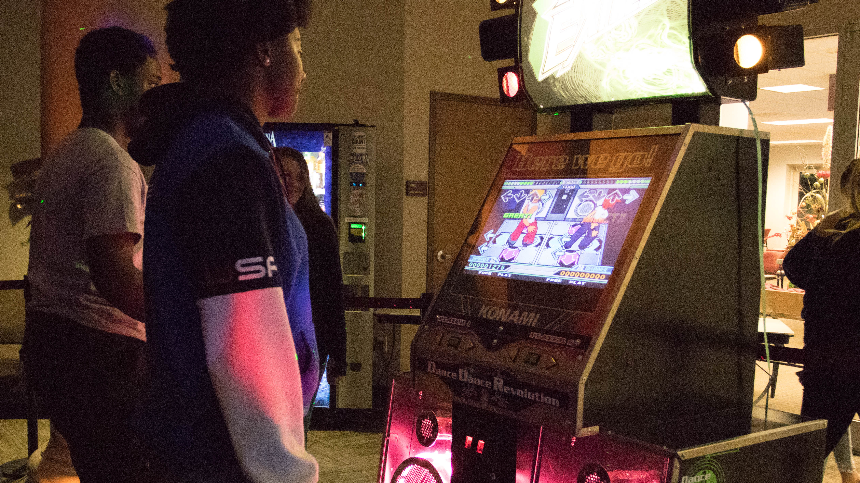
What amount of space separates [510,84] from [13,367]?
11.5ft

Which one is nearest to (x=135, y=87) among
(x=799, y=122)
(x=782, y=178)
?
(x=799, y=122)

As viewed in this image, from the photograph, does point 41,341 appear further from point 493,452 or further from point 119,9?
point 119,9

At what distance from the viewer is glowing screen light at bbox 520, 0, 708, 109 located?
5.72 feet

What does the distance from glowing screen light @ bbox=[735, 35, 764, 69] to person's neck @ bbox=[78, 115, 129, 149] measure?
1.57 meters

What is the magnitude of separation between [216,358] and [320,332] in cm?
212

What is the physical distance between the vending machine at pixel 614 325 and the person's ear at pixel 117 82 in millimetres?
1029

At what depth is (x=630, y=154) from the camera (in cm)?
171

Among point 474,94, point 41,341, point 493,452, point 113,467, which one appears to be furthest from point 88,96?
point 474,94

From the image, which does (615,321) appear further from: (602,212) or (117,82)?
(117,82)

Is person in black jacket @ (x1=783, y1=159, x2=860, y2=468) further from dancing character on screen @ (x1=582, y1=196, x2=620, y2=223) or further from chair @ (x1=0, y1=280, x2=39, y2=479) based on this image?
chair @ (x1=0, y1=280, x2=39, y2=479)

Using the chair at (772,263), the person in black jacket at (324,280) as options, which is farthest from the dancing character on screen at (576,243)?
the chair at (772,263)

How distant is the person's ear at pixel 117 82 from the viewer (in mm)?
1909

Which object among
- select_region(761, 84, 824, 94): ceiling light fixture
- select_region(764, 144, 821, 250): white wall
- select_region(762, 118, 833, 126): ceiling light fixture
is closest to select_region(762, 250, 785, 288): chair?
select_region(762, 118, 833, 126): ceiling light fixture

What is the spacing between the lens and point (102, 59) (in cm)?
190
